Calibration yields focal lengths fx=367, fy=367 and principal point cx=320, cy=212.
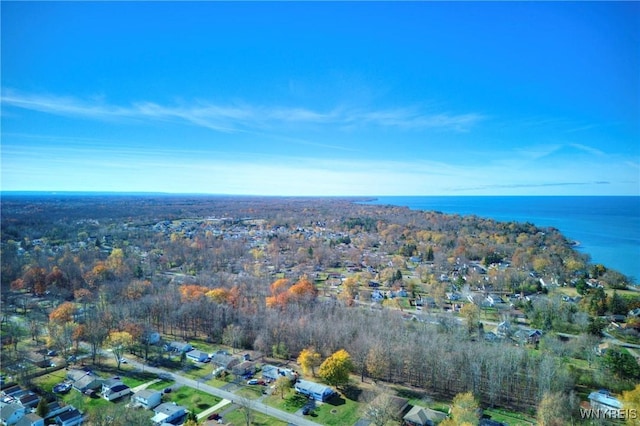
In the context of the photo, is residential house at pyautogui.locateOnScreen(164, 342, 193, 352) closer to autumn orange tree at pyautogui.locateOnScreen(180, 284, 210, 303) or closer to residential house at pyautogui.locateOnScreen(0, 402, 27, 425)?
autumn orange tree at pyautogui.locateOnScreen(180, 284, 210, 303)

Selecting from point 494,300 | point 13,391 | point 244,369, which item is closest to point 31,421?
point 13,391

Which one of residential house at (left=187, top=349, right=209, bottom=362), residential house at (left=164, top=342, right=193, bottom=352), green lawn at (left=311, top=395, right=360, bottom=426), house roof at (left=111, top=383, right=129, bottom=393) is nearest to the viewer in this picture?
green lawn at (left=311, top=395, right=360, bottom=426)

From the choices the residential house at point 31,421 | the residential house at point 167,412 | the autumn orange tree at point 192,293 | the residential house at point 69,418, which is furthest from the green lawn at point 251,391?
the autumn orange tree at point 192,293

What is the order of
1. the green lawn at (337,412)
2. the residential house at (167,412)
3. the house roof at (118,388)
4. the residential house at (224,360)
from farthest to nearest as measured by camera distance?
the residential house at (224,360) → the house roof at (118,388) → the green lawn at (337,412) → the residential house at (167,412)

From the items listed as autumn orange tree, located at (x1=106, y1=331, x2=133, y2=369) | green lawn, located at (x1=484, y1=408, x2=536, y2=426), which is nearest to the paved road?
autumn orange tree, located at (x1=106, y1=331, x2=133, y2=369)

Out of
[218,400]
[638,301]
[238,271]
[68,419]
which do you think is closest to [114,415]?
[68,419]

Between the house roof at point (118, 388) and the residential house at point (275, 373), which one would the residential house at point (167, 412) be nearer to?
the house roof at point (118, 388)
